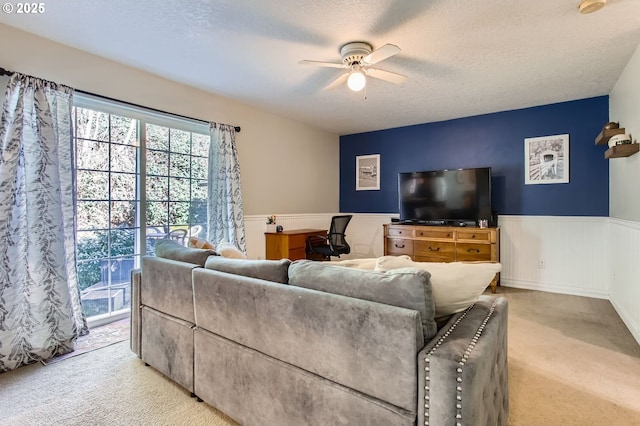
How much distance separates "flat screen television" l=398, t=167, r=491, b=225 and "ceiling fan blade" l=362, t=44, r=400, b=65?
2.57 m

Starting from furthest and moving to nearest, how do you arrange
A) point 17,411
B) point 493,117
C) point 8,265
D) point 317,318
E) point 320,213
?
point 320,213
point 493,117
point 8,265
point 17,411
point 317,318

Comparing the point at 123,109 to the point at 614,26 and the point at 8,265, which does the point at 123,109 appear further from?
the point at 614,26

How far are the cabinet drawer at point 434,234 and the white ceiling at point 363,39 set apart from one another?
181cm

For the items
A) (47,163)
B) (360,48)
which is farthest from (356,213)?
(47,163)

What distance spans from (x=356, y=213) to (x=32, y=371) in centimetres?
482

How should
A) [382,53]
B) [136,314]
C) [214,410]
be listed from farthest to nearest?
[382,53], [136,314], [214,410]

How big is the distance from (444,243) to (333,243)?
1.58 m

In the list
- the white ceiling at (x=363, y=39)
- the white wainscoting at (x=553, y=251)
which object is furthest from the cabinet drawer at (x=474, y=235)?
the white ceiling at (x=363, y=39)

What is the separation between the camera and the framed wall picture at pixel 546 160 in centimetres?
411

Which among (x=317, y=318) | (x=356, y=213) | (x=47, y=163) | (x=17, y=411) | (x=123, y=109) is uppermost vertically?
(x=123, y=109)

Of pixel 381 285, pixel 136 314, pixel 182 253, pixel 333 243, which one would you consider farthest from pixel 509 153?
pixel 136 314

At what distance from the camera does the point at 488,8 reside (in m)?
2.14

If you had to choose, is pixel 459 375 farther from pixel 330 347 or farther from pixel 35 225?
pixel 35 225

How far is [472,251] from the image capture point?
4172mm
